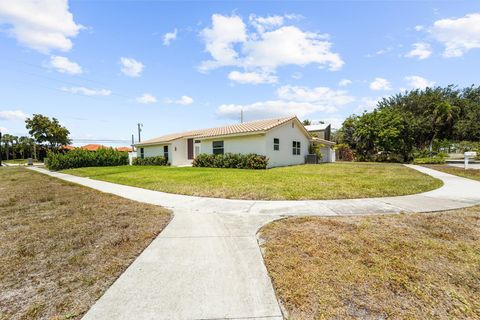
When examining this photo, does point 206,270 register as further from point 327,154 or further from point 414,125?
point 414,125

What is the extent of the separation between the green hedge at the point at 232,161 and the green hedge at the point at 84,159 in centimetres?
1093

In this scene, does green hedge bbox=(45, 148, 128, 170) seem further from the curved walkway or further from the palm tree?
the palm tree

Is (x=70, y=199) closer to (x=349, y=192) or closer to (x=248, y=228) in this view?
(x=248, y=228)

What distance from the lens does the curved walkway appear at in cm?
235

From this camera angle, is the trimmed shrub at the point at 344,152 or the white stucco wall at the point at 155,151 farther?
the trimmed shrub at the point at 344,152

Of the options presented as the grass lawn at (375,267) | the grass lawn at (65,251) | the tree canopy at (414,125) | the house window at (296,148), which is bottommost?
the grass lawn at (375,267)

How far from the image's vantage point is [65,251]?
3.68 metres

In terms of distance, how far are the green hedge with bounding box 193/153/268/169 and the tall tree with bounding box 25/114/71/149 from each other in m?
42.9

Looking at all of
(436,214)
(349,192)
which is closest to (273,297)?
(436,214)

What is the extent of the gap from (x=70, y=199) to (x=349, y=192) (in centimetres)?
879

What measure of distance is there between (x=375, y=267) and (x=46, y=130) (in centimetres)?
5981

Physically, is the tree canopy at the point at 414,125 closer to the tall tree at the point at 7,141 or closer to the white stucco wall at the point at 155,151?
the white stucco wall at the point at 155,151

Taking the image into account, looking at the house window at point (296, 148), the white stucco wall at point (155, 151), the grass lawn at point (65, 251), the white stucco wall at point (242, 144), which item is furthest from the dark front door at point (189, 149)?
the grass lawn at point (65, 251)

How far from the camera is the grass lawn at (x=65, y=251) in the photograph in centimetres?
247
